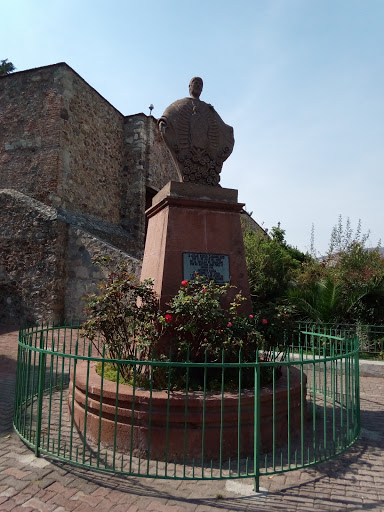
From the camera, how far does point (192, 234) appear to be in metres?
4.77

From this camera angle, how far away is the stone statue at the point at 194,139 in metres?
5.23

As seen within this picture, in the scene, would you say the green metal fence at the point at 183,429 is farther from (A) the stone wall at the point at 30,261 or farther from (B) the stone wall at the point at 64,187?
(A) the stone wall at the point at 30,261

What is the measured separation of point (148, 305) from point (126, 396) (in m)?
1.09

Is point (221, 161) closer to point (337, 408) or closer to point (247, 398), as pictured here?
point (247, 398)

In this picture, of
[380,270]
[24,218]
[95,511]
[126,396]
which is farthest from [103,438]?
[24,218]

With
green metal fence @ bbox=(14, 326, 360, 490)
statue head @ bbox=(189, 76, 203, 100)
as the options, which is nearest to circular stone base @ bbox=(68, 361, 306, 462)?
green metal fence @ bbox=(14, 326, 360, 490)

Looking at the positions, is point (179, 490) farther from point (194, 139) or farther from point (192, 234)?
point (194, 139)

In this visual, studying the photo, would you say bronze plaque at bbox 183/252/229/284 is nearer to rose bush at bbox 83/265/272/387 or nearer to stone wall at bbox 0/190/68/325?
rose bush at bbox 83/265/272/387

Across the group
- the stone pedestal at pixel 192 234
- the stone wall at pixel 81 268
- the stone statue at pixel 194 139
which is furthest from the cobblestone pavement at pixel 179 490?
the stone wall at pixel 81 268

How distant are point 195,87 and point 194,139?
2.87 ft

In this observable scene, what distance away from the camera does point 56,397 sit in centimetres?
519

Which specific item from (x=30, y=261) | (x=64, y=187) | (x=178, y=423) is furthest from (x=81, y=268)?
(x=178, y=423)

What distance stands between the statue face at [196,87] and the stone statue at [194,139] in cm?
11

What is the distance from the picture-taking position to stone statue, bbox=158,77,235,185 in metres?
5.23
